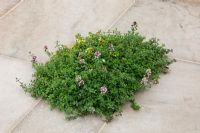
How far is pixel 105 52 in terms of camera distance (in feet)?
15.1

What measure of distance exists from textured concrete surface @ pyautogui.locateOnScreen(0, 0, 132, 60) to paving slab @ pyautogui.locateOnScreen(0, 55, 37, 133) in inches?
7.8

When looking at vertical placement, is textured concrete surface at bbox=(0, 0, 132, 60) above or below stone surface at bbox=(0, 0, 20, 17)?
below

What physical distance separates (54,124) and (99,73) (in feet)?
2.16

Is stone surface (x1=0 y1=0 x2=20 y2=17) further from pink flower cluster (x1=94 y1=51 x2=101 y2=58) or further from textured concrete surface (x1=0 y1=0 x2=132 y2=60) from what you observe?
pink flower cluster (x1=94 y1=51 x2=101 y2=58)

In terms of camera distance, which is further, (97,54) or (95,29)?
(95,29)

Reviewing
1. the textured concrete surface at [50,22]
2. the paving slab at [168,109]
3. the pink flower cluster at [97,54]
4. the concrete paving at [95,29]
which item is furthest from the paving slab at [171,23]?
the pink flower cluster at [97,54]

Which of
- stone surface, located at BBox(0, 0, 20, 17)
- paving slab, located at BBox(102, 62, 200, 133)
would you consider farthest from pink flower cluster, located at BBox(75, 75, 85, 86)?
stone surface, located at BBox(0, 0, 20, 17)

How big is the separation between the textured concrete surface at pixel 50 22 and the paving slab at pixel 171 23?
0.77 feet

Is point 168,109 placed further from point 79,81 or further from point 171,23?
point 171,23

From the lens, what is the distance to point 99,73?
4.30 metres

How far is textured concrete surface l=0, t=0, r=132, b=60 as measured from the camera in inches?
209

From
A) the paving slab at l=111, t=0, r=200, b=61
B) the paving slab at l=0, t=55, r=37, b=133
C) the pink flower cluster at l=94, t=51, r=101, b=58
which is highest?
the pink flower cluster at l=94, t=51, r=101, b=58

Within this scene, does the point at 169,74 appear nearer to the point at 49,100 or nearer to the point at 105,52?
the point at 105,52

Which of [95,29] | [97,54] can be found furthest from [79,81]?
[95,29]
